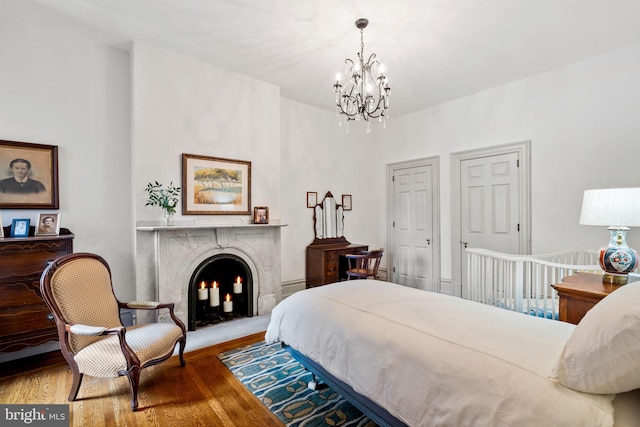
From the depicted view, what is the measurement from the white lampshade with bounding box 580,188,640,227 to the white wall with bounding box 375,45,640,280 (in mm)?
1495

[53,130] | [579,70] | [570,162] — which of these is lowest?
[570,162]

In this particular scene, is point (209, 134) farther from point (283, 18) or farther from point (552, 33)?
point (552, 33)

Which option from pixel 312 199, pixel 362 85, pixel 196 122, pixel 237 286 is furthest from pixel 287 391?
pixel 312 199

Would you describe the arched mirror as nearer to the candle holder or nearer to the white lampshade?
the candle holder

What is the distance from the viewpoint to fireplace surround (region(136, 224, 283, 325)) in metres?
3.25

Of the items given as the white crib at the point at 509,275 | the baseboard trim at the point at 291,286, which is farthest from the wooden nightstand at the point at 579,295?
the baseboard trim at the point at 291,286

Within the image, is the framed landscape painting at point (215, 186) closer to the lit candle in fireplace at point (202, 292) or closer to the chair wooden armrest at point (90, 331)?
the lit candle in fireplace at point (202, 292)

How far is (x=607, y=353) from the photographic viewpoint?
1045 millimetres

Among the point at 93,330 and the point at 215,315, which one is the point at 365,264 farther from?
the point at 93,330

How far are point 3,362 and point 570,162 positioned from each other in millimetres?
6052

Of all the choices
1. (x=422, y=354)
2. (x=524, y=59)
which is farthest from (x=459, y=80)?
(x=422, y=354)

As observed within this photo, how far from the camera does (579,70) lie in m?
3.57

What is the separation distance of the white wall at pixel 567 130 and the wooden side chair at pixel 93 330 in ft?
14.3

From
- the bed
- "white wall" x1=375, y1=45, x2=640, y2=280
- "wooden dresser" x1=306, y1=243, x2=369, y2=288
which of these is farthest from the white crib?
"wooden dresser" x1=306, y1=243, x2=369, y2=288
